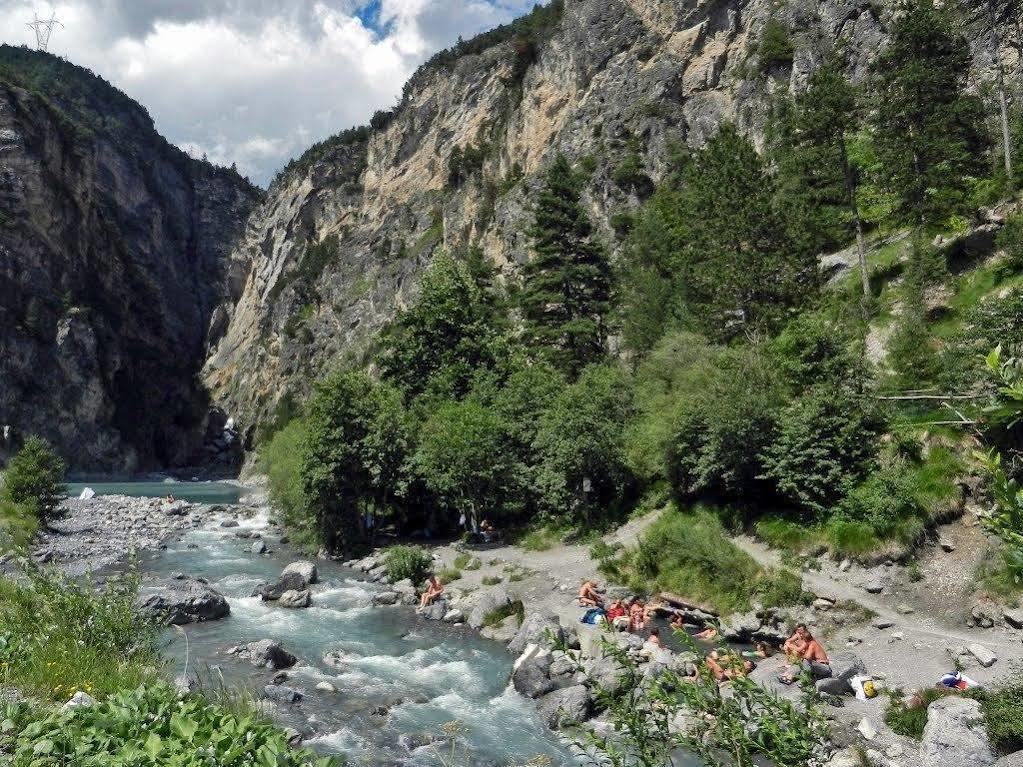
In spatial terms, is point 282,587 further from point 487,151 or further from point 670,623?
point 487,151

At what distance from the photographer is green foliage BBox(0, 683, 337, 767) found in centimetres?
491

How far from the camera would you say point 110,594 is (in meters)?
9.82

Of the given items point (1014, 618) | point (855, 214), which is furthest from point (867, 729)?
point (855, 214)

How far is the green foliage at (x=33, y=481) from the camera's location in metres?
36.8

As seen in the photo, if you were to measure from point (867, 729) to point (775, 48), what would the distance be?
192 ft

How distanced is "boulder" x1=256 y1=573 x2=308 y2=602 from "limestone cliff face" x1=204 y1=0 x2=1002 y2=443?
124 ft

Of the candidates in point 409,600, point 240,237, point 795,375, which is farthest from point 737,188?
point 240,237

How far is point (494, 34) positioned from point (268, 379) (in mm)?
66143

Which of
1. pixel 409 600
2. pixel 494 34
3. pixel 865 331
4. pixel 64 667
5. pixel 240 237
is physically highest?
pixel 494 34

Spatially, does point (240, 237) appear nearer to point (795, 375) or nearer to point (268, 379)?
point (268, 379)

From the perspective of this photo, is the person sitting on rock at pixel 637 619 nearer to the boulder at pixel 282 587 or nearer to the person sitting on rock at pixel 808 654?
the person sitting on rock at pixel 808 654

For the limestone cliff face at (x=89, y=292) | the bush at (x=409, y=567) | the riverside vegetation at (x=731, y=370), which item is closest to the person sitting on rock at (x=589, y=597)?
the riverside vegetation at (x=731, y=370)

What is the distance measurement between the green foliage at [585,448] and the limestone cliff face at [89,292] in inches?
3439

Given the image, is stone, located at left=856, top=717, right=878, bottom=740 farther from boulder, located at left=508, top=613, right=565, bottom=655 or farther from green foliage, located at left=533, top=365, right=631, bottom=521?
green foliage, located at left=533, top=365, right=631, bottom=521
